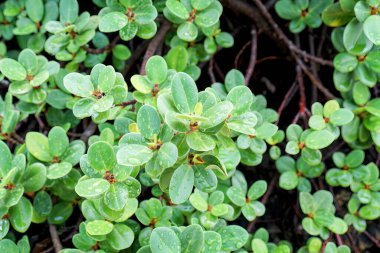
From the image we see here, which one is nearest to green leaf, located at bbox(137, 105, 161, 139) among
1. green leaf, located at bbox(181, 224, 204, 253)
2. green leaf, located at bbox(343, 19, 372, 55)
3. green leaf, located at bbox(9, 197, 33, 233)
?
green leaf, located at bbox(181, 224, 204, 253)

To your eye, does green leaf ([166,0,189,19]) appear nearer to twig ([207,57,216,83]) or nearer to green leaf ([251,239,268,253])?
twig ([207,57,216,83])

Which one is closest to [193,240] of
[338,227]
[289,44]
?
[338,227]

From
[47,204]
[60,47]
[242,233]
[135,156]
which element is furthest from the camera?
[60,47]

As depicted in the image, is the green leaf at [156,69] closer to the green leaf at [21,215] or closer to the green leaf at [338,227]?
the green leaf at [21,215]

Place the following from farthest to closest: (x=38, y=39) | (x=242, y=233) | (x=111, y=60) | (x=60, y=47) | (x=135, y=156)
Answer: (x=111, y=60) < (x=38, y=39) < (x=60, y=47) < (x=242, y=233) < (x=135, y=156)

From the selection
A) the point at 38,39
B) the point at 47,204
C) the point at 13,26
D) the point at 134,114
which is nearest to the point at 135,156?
the point at 134,114

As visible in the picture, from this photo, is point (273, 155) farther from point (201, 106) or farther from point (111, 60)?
point (111, 60)
